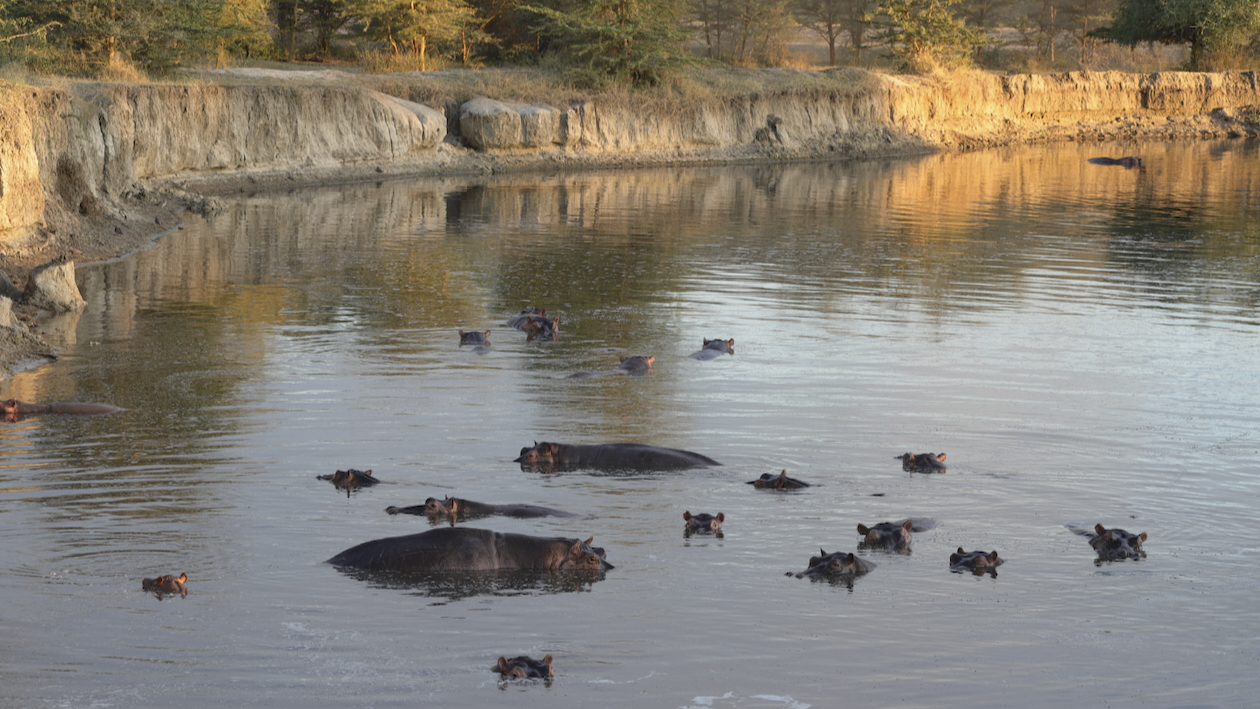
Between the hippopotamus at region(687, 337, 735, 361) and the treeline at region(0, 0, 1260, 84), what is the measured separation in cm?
1836

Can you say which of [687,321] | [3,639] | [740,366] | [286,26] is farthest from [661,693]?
[286,26]

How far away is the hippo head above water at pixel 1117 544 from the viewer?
10.4 meters

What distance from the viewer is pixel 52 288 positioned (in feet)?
68.6

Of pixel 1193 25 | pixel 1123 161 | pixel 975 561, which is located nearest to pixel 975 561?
pixel 975 561

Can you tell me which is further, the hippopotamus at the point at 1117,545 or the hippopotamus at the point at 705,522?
the hippopotamus at the point at 705,522

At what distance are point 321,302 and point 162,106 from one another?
722 inches

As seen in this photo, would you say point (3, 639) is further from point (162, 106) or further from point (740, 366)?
point (162, 106)

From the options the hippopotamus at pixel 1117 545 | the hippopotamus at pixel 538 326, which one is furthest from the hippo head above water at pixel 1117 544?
the hippopotamus at pixel 538 326

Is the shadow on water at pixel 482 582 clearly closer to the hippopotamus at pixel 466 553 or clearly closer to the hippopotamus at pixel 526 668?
the hippopotamus at pixel 466 553

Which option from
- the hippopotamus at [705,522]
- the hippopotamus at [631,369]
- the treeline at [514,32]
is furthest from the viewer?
the treeline at [514,32]

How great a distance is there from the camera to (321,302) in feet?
74.6

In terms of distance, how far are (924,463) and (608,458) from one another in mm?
3028

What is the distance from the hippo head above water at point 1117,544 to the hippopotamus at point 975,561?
90cm

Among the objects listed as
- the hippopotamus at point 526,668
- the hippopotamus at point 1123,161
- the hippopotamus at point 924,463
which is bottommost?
the hippopotamus at point 526,668
